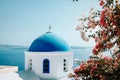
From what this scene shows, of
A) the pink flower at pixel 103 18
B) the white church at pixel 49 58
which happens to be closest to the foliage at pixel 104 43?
the pink flower at pixel 103 18

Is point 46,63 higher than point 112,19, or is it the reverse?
point 112,19

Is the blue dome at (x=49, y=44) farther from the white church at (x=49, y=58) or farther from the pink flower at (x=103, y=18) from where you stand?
the pink flower at (x=103, y=18)

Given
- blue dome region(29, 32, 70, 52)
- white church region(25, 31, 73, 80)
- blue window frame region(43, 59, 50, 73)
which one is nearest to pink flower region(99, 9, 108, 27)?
white church region(25, 31, 73, 80)

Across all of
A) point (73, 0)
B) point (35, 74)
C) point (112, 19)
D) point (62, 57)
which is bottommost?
point (35, 74)

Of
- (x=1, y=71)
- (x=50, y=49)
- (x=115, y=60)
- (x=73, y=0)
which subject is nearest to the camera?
(x=73, y=0)

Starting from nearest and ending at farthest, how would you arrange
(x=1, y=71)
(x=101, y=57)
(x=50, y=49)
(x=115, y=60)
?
(x=115, y=60)
(x=101, y=57)
(x=1, y=71)
(x=50, y=49)

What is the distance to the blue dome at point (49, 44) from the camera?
70.2 ft

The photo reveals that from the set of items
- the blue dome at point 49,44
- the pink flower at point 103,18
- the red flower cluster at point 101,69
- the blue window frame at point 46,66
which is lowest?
the blue window frame at point 46,66

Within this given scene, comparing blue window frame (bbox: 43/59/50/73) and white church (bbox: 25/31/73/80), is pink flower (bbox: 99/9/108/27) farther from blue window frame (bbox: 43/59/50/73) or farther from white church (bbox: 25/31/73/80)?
blue window frame (bbox: 43/59/50/73)

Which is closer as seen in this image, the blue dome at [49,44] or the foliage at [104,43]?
the foliage at [104,43]

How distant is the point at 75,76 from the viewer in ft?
30.7

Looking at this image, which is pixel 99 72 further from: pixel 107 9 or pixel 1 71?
pixel 1 71

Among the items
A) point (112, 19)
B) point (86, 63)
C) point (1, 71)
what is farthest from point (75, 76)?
point (1, 71)

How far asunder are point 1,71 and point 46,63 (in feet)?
14.2
